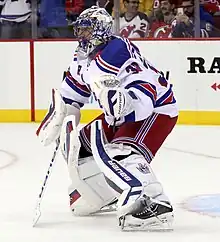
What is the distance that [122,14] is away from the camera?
24.8ft

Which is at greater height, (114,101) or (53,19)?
(114,101)

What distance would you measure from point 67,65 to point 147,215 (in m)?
3.93

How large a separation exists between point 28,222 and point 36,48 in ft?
12.4

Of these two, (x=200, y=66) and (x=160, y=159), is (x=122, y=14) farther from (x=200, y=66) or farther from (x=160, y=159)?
(x=160, y=159)

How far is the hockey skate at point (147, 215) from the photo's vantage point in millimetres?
3258

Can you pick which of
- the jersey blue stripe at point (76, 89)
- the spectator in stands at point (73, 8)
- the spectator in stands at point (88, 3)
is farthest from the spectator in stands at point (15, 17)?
the jersey blue stripe at point (76, 89)

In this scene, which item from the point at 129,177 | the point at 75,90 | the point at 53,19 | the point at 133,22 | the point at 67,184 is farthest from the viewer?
the point at 53,19

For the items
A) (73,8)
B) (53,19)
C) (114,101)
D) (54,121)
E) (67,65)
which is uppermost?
(114,101)

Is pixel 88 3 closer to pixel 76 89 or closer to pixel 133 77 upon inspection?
pixel 76 89

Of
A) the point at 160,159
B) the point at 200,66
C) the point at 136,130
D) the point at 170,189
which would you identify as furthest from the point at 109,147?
the point at 200,66

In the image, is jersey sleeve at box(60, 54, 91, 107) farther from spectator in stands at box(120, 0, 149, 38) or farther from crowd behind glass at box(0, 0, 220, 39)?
spectator in stands at box(120, 0, 149, 38)

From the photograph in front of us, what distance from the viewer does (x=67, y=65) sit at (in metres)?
7.08

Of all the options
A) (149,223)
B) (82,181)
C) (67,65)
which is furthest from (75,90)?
(67,65)

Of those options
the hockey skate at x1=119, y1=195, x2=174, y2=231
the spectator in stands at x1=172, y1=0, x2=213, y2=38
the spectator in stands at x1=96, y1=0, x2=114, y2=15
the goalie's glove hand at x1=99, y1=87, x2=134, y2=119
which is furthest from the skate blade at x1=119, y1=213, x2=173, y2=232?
the spectator in stands at x1=96, y1=0, x2=114, y2=15
